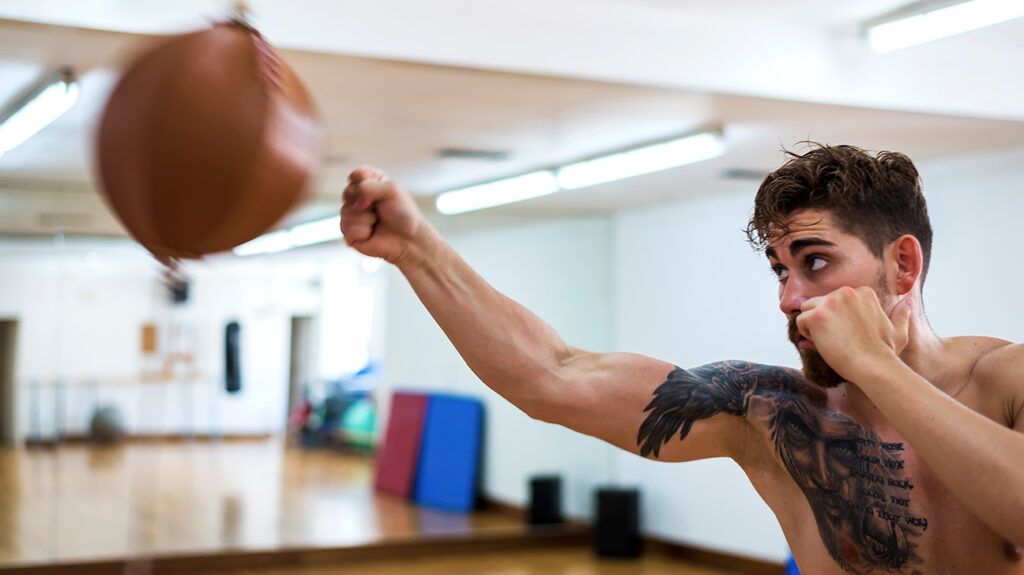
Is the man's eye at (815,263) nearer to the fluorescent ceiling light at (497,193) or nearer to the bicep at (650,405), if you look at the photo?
the bicep at (650,405)

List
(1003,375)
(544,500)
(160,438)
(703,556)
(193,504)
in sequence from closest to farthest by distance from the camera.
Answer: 1. (1003,375)
2. (160,438)
3. (193,504)
4. (703,556)
5. (544,500)

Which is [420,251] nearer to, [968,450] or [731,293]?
[968,450]

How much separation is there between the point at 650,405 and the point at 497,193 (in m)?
5.63

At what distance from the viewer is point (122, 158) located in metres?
1.48

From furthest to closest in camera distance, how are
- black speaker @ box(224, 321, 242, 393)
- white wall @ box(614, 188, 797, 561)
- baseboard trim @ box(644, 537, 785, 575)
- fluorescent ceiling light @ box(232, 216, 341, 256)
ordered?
1. fluorescent ceiling light @ box(232, 216, 341, 256)
2. black speaker @ box(224, 321, 242, 393)
3. white wall @ box(614, 188, 797, 561)
4. baseboard trim @ box(644, 537, 785, 575)

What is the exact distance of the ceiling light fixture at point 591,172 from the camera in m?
5.37

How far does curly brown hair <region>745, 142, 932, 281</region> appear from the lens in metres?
1.70

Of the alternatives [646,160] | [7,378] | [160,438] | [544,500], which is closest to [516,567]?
[544,500]

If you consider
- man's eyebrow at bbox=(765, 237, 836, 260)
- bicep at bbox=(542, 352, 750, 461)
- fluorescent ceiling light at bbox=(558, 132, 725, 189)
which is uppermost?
fluorescent ceiling light at bbox=(558, 132, 725, 189)

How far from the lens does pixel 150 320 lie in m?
6.90

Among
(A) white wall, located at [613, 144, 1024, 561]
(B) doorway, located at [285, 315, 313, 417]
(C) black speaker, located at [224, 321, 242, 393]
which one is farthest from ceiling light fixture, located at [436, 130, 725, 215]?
(C) black speaker, located at [224, 321, 242, 393]

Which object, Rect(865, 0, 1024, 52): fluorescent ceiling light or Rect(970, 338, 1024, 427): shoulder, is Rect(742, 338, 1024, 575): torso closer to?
Rect(970, 338, 1024, 427): shoulder

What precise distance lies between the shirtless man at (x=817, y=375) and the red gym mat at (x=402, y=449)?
641 centimetres

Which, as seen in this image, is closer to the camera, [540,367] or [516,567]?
[540,367]
